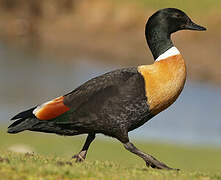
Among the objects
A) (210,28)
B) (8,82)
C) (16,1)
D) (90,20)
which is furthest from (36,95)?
(16,1)

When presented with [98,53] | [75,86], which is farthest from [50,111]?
[98,53]

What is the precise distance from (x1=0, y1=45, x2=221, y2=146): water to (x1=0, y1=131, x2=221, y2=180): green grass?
7.16 ft

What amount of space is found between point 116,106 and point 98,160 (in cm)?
154

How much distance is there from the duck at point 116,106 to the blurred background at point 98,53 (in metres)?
9.44

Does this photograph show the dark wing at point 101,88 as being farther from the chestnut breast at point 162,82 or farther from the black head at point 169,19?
the black head at point 169,19

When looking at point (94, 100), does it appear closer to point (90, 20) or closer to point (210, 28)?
point (210, 28)

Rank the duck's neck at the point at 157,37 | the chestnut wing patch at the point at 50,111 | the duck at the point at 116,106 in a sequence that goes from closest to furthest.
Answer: the duck at the point at 116,106 < the chestnut wing patch at the point at 50,111 < the duck's neck at the point at 157,37

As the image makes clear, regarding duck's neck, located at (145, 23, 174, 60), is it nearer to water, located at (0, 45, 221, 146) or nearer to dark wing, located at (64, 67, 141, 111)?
dark wing, located at (64, 67, 141, 111)

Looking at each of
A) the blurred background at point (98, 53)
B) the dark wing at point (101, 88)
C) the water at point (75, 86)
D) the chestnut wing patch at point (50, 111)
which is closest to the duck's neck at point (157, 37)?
the dark wing at point (101, 88)

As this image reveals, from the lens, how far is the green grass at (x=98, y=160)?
6.52 meters

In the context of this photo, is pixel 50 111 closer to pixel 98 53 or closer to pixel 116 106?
pixel 116 106

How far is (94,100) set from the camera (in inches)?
315

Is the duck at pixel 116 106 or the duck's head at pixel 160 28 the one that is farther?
the duck's head at pixel 160 28

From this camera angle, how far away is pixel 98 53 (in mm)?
38531
